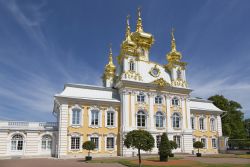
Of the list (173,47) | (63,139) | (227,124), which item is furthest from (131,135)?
(227,124)

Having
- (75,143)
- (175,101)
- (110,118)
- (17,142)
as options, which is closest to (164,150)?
(110,118)

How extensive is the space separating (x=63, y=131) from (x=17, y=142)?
5.37m

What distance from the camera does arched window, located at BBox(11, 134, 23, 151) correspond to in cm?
2934

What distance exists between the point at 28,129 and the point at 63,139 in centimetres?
433

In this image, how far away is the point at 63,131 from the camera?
3038 centimetres

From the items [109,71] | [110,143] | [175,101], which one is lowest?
[110,143]

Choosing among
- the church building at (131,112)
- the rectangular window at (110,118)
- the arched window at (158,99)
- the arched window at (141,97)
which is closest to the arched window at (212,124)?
the church building at (131,112)

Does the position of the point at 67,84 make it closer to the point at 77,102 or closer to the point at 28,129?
the point at 77,102

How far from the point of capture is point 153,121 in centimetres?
3544

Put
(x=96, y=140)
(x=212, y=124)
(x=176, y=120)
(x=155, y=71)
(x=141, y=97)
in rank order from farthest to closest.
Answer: (x=212, y=124) → (x=155, y=71) → (x=176, y=120) → (x=141, y=97) → (x=96, y=140)

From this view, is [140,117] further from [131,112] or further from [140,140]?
[140,140]

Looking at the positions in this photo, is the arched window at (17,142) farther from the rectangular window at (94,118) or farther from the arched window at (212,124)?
the arched window at (212,124)

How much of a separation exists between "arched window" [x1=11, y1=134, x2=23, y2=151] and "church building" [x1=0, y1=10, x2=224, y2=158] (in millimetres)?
114

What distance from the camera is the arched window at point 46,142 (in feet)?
102
